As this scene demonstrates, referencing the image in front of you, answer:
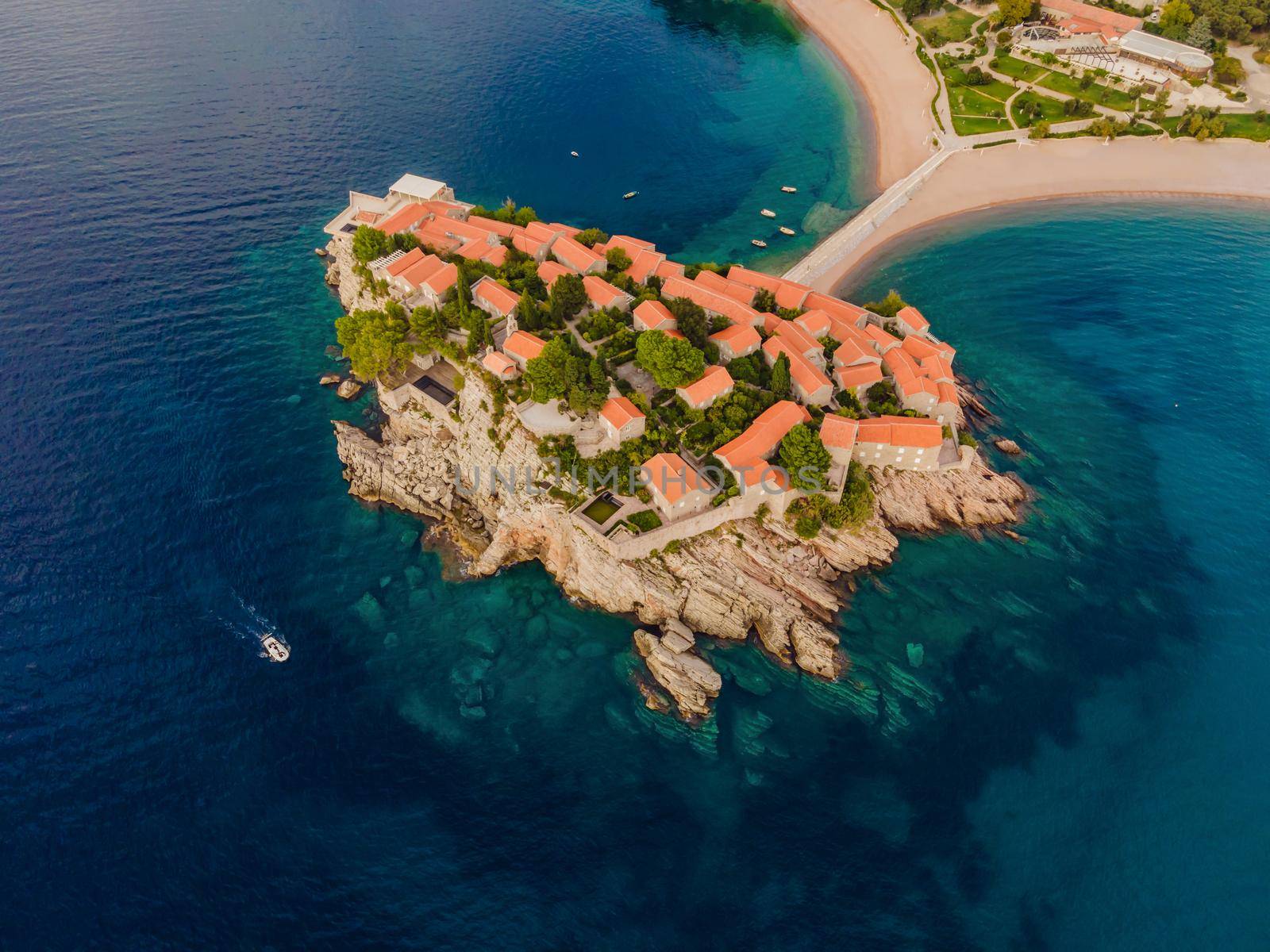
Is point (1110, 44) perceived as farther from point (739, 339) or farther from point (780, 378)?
point (780, 378)

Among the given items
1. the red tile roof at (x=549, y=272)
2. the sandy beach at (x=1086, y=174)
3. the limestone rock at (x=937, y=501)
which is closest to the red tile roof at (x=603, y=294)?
the red tile roof at (x=549, y=272)

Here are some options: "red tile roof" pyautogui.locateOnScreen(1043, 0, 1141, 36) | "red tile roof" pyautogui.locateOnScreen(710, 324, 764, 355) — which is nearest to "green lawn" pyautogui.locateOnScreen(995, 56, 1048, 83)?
"red tile roof" pyautogui.locateOnScreen(1043, 0, 1141, 36)

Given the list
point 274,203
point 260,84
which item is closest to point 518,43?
point 260,84

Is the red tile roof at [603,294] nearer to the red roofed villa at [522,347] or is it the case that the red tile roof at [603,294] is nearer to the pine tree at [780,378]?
the red roofed villa at [522,347]

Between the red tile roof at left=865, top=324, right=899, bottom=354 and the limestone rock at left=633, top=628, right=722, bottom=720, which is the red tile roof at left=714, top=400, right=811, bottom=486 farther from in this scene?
the limestone rock at left=633, top=628, right=722, bottom=720

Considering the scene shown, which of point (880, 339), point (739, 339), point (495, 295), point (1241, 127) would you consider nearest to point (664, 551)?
point (739, 339)

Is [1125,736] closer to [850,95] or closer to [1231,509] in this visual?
[1231,509]
